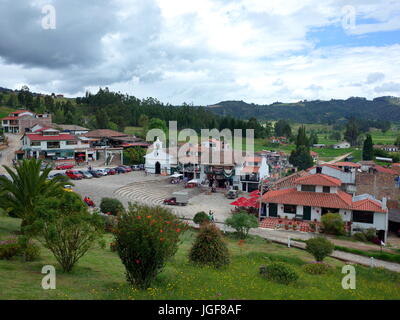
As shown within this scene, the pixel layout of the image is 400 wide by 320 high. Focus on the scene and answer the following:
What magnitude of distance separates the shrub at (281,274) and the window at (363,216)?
1941 centimetres

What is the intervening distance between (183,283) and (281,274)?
4442mm

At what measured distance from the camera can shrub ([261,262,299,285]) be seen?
14.2 meters

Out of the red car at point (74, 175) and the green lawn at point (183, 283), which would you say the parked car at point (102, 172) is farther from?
the green lawn at point (183, 283)

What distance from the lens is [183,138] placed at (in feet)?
298

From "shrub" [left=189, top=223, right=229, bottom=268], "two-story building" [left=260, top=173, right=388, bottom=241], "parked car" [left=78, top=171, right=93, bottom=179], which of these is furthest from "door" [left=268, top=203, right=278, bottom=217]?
"parked car" [left=78, top=171, right=93, bottom=179]

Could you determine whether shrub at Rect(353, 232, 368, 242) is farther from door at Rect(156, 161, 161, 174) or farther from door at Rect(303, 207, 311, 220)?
door at Rect(156, 161, 161, 174)

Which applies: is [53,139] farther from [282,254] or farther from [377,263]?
[377,263]

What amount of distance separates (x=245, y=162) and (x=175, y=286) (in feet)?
125

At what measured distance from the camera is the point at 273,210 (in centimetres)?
3375

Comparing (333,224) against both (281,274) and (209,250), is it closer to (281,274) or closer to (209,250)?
(281,274)

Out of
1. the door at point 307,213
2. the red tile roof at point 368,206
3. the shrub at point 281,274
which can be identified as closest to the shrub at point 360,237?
the red tile roof at point 368,206

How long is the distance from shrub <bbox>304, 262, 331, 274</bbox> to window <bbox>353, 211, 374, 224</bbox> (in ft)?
49.8

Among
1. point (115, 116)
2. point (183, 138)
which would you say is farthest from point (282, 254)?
point (115, 116)
